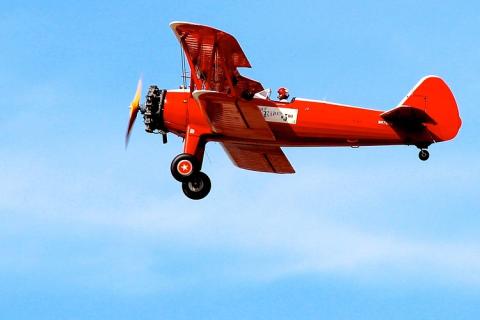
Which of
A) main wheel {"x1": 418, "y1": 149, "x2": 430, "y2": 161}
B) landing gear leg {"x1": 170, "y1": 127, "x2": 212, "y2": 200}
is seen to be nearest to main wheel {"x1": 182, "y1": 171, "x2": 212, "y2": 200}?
landing gear leg {"x1": 170, "y1": 127, "x2": 212, "y2": 200}

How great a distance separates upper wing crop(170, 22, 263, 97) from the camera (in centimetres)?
2117

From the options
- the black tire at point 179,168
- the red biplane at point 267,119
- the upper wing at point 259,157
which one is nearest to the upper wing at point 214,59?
the red biplane at point 267,119

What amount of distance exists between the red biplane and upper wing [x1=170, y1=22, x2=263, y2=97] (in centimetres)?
3

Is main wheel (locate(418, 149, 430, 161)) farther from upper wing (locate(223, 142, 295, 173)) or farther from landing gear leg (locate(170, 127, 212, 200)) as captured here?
landing gear leg (locate(170, 127, 212, 200))

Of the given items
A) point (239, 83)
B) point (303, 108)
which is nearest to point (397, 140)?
point (303, 108)

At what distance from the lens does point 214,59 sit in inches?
859

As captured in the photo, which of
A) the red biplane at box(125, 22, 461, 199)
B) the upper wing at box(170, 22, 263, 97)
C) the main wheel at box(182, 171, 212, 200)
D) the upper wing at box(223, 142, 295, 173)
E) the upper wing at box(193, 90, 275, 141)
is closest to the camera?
the upper wing at box(170, 22, 263, 97)

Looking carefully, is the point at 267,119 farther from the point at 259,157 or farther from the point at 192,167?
the point at 259,157

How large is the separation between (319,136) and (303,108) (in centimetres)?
73

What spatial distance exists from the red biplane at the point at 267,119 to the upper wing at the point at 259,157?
916mm

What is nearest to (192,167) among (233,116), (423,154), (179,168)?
(179,168)

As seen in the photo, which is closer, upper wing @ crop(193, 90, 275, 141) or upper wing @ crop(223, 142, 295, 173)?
upper wing @ crop(193, 90, 275, 141)

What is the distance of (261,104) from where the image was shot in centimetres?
2272

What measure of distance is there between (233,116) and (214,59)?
1333mm
